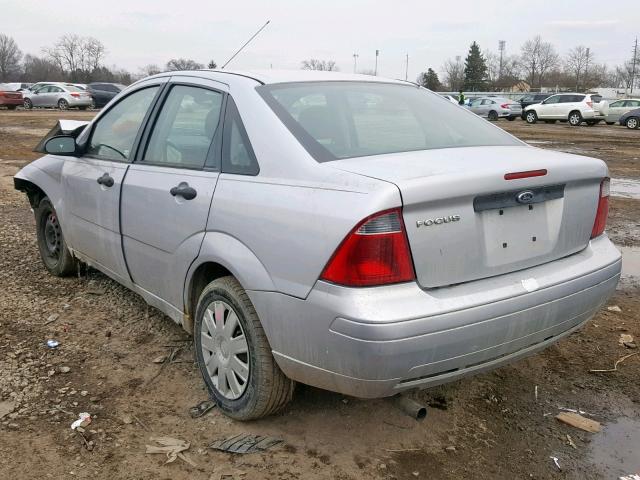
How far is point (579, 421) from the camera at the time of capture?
3.06 metres

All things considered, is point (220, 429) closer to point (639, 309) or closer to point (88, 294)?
point (88, 294)

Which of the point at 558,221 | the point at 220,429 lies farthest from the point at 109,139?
the point at 558,221

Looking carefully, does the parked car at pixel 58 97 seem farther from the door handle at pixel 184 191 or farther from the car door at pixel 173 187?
the door handle at pixel 184 191

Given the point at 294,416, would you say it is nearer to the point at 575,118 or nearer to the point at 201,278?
the point at 201,278

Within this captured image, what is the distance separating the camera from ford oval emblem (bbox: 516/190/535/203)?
253 centimetres

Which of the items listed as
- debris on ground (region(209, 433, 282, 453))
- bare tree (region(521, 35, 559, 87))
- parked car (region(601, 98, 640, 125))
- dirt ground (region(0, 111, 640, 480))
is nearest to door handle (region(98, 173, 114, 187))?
dirt ground (region(0, 111, 640, 480))

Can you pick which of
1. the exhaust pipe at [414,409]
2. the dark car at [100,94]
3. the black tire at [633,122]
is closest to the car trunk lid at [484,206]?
the exhaust pipe at [414,409]

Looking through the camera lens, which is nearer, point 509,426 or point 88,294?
point 509,426

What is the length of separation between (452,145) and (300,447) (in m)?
1.60

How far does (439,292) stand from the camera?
237 cm

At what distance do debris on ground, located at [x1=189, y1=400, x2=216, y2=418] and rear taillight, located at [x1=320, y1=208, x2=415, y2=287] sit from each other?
1.22 metres

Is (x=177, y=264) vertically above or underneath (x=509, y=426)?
above

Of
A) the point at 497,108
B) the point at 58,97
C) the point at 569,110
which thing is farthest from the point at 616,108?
the point at 58,97

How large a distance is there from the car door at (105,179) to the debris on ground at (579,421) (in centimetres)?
262
